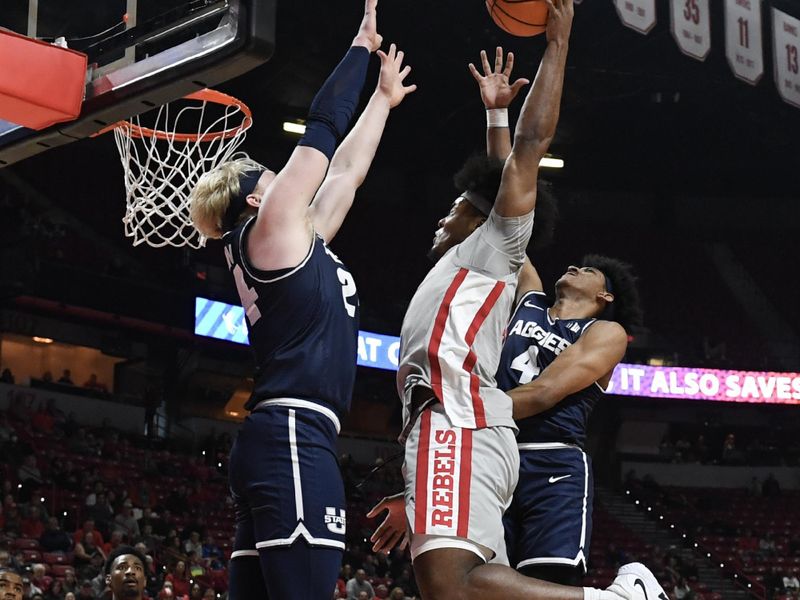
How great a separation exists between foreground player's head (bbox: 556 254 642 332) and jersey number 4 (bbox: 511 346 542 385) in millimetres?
450

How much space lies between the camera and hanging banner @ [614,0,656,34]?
44.1 ft

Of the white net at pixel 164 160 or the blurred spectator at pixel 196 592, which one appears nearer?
the white net at pixel 164 160

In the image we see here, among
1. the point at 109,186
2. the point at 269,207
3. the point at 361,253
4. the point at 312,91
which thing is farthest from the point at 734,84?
the point at 269,207

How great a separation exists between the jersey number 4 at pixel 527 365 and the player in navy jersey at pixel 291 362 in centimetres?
118

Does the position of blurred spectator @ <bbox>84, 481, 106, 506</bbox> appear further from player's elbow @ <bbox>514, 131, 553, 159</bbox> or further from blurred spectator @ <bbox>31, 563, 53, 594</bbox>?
player's elbow @ <bbox>514, 131, 553, 159</bbox>

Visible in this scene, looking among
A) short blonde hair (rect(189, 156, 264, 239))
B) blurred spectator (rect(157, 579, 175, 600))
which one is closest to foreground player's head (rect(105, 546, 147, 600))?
short blonde hair (rect(189, 156, 264, 239))

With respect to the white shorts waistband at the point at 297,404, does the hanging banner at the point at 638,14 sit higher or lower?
higher

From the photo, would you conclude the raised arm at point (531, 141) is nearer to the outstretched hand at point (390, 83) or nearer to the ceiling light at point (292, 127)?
the outstretched hand at point (390, 83)

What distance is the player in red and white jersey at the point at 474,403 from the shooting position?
11.2ft

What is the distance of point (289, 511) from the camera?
305 centimetres

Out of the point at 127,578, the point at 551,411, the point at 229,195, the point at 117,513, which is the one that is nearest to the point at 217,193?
the point at 229,195

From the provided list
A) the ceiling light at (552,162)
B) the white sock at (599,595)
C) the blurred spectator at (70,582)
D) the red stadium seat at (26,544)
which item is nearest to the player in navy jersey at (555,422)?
the white sock at (599,595)

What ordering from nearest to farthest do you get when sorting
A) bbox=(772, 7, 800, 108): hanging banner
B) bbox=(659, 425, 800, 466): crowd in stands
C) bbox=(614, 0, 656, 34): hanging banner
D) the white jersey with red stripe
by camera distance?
the white jersey with red stripe
bbox=(614, 0, 656, 34): hanging banner
bbox=(772, 7, 800, 108): hanging banner
bbox=(659, 425, 800, 466): crowd in stands

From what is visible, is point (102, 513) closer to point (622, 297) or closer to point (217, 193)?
point (622, 297)
